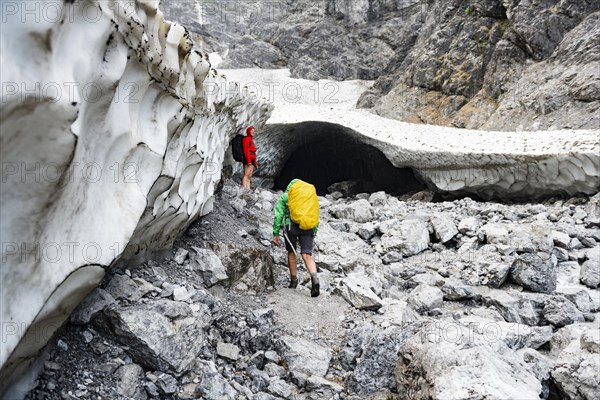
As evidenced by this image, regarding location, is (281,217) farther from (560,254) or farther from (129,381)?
(560,254)

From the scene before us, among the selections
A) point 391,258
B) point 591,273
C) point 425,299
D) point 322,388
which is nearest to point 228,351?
point 322,388

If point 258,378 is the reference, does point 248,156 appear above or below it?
above

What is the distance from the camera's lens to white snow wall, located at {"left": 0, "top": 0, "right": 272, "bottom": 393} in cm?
177

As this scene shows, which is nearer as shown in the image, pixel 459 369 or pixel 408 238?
pixel 459 369

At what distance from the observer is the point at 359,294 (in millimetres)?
4512

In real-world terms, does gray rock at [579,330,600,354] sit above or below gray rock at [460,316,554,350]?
above

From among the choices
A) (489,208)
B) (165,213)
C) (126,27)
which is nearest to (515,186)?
(489,208)

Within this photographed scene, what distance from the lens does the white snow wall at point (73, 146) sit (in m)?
Answer: 1.77

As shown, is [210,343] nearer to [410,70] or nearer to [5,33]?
[5,33]

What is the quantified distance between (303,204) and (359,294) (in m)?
1.03

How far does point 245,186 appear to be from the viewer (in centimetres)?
839

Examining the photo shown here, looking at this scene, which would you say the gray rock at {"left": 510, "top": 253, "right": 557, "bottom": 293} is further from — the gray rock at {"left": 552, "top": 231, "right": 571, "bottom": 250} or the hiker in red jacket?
the hiker in red jacket


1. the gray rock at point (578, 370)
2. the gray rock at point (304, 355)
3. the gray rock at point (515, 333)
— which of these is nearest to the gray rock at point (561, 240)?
the gray rock at point (515, 333)

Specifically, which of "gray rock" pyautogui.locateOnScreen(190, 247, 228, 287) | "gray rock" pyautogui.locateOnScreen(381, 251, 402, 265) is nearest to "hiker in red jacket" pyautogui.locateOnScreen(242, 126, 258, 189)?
"gray rock" pyautogui.locateOnScreen(381, 251, 402, 265)
